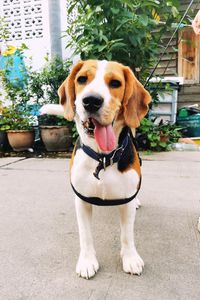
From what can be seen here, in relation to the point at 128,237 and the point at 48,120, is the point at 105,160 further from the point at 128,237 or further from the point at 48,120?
the point at 48,120

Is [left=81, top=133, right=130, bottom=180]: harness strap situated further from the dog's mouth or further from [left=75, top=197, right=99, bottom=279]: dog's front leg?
[left=75, top=197, right=99, bottom=279]: dog's front leg

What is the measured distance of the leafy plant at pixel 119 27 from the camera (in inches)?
148

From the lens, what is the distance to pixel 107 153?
147 centimetres

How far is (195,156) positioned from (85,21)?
260cm

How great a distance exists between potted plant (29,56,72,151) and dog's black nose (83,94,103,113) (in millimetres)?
3366

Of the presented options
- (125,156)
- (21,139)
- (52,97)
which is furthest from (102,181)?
(52,97)

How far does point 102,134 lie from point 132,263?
0.73 m

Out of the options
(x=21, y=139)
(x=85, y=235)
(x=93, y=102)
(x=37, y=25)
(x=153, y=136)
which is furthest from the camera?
(x=37, y=25)

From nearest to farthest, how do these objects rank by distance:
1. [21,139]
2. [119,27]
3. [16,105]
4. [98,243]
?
[98,243] → [119,27] → [21,139] → [16,105]

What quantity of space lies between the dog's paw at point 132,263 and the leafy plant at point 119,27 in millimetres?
2854

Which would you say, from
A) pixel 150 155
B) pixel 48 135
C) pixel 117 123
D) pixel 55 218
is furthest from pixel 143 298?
pixel 48 135

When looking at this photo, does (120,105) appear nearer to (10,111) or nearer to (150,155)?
(150,155)

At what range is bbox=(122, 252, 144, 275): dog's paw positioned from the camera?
1.52 metres

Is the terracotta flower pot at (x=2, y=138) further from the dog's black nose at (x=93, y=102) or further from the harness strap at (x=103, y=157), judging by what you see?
the dog's black nose at (x=93, y=102)
